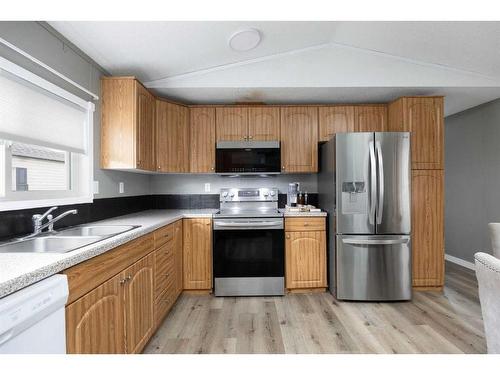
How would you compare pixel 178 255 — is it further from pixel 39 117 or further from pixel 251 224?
pixel 39 117

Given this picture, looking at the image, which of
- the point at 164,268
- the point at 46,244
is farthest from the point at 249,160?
the point at 46,244

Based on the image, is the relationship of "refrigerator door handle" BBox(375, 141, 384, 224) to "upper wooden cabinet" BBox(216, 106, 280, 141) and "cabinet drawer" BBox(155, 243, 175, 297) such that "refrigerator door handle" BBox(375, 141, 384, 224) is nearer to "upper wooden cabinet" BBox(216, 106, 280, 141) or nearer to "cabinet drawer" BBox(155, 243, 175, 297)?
"upper wooden cabinet" BBox(216, 106, 280, 141)

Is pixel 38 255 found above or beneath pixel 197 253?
above

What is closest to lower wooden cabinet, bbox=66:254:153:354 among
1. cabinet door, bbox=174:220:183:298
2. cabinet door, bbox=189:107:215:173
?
cabinet door, bbox=174:220:183:298

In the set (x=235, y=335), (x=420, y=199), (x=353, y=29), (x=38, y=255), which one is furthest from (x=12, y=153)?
(x=420, y=199)

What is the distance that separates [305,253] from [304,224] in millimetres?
304

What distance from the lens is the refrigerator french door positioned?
261cm

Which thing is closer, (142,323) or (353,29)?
(142,323)

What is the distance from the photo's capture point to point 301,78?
274cm

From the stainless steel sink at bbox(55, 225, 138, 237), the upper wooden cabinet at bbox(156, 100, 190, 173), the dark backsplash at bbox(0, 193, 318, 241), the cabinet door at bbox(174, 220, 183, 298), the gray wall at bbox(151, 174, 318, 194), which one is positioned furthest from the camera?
the gray wall at bbox(151, 174, 318, 194)

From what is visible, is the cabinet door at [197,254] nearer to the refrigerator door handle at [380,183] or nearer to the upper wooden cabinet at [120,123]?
the upper wooden cabinet at [120,123]

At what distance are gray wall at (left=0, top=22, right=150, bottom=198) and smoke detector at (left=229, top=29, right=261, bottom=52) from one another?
3.95 feet

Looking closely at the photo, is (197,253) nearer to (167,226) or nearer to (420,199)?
(167,226)
